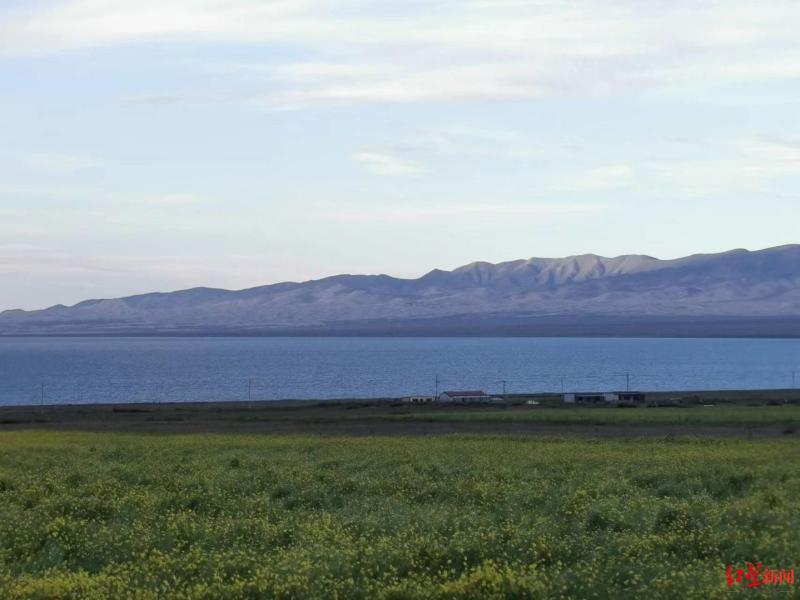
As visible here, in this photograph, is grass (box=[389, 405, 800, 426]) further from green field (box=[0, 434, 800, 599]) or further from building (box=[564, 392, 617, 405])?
green field (box=[0, 434, 800, 599])

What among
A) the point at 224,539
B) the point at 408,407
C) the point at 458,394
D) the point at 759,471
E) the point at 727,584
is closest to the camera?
the point at 727,584

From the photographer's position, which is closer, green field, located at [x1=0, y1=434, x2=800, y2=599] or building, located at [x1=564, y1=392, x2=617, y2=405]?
green field, located at [x1=0, y1=434, x2=800, y2=599]

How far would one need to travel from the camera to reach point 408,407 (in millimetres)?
107938

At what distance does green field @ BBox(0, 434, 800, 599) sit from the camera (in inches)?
688

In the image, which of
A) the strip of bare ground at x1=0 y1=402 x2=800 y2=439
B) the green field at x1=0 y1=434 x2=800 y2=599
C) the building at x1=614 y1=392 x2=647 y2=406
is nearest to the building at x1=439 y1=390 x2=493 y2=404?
the strip of bare ground at x1=0 y1=402 x2=800 y2=439

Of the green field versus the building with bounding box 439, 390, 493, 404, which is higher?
the green field

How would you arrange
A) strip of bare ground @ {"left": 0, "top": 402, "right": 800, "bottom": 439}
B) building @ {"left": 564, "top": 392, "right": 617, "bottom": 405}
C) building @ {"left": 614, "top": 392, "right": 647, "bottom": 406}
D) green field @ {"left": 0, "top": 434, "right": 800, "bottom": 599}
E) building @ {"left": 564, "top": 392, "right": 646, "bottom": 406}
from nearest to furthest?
green field @ {"left": 0, "top": 434, "right": 800, "bottom": 599}, strip of bare ground @ {"left": 0, "top": 402, "right": 800, "bottom": 439}, building @ {"left": 614, "top": 392, "right": 647, "bottom": 406}, building @ {"left": 564, "top": 392, "right": 646, "bottom": 406}, building @ {"left": 564, "top": 392, "right": 617, "bottom": 405}

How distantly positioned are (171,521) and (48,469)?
12484 millimetres

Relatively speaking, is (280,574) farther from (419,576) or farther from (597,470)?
(597,470)

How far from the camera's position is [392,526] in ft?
74.5

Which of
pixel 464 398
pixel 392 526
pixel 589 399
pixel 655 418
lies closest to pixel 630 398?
pixel 589 399

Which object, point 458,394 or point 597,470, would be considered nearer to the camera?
point 597,470

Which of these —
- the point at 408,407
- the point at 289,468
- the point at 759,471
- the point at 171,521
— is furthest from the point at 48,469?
the point at 408,407

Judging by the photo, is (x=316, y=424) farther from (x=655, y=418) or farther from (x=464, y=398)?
(x=464, y=398)
